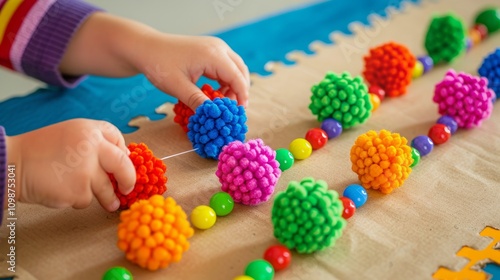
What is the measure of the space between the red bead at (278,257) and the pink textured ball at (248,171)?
0.10 metres

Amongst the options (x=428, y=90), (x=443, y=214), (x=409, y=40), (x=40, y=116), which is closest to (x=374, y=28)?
(x=409, y=40)

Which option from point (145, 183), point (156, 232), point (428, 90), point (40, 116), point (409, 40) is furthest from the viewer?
point (409, 40)

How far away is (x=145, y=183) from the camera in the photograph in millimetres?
784

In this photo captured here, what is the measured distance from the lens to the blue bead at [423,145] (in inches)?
37.0

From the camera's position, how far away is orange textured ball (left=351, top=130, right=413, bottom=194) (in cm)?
83

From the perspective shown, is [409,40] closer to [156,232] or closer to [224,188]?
[224,188]

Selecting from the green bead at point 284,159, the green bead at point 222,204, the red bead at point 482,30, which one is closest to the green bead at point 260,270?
the green bead at point 222,204

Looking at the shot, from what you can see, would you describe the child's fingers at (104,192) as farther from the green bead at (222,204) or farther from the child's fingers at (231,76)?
the child's fingers at (231,76)

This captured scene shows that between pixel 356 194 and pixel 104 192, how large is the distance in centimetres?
35

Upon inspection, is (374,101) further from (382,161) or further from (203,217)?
(203,217)

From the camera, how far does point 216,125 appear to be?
87 centimetres

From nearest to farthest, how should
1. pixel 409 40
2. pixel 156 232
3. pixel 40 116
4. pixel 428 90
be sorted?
pixel 156 232 → pixel 40 116 → pixel 428 90 → pixel 409 40

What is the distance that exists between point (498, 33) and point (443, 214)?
720mm

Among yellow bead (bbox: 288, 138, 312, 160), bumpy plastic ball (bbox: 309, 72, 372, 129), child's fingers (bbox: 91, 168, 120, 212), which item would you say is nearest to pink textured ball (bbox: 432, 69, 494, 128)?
bumpy plastic ball (bbox: 309, 72, 372, 129)
